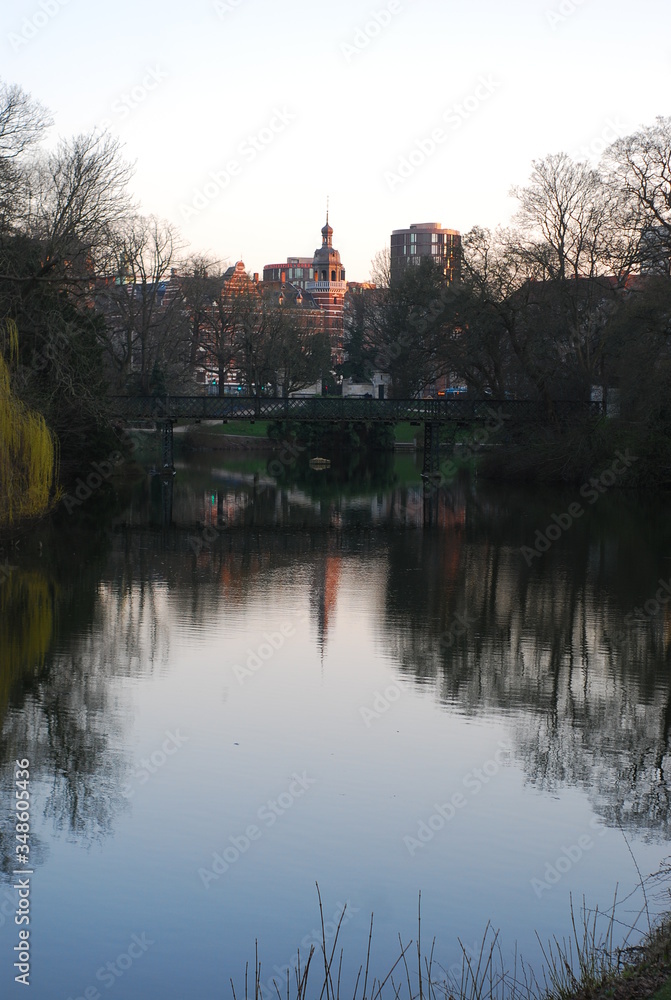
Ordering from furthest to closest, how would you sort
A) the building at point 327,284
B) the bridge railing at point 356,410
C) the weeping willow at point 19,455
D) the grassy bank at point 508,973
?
the building at point 327,284 < the bridge railing at point 356,410 < the weeping willow at point 19,455 < the grassy bank at point 508,973

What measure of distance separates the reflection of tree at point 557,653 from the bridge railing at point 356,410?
21546 mm

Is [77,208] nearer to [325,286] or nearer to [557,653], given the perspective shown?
[557,653]

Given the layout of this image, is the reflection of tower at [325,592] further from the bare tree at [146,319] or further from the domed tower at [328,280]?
the domed tower at [328,280]

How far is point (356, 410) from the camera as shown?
55.7 meters

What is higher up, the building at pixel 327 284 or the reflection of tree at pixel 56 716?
the building at pixel 327 284

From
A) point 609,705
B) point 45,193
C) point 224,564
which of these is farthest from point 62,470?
point 609,705

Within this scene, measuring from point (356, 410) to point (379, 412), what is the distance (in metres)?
1.82

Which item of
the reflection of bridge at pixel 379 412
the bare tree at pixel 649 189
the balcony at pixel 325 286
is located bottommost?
the reflection of bridge at pixel 379 412

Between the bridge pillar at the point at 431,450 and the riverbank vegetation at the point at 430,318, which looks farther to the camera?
the bridge pillar at the point at 431,450

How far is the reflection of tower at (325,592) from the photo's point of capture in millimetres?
18422

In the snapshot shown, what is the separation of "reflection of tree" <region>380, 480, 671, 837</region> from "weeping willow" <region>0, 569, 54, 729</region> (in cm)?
529

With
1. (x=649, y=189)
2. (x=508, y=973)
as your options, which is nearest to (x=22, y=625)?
(x=508, y=973)

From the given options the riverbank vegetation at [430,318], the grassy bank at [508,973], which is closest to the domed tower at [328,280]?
the riverbank vegetation at [430,318]

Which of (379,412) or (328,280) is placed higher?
(328,280)
